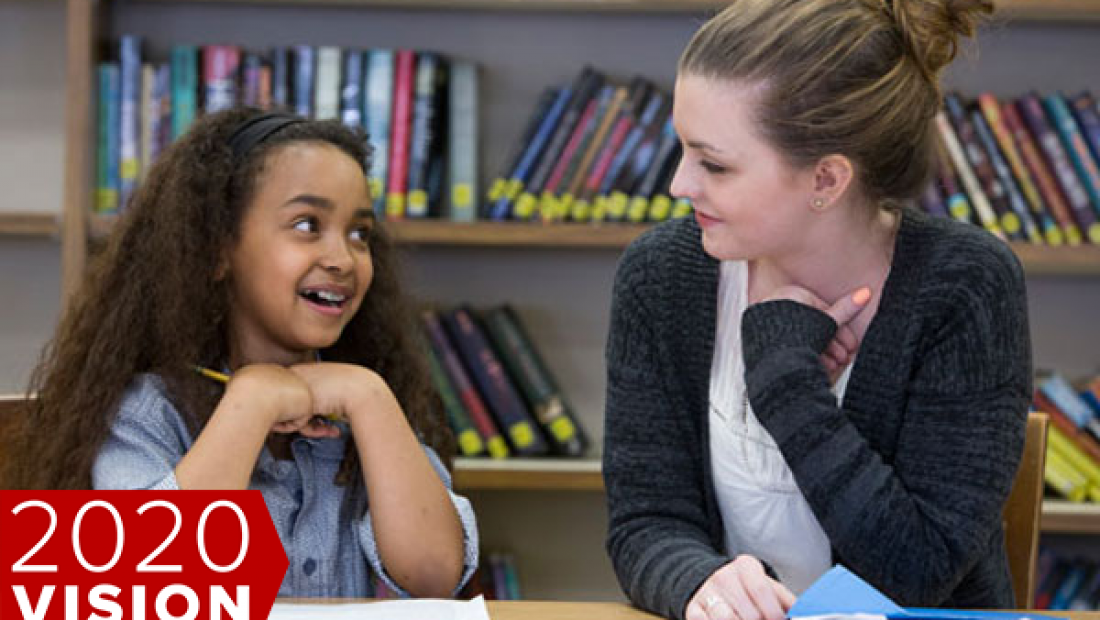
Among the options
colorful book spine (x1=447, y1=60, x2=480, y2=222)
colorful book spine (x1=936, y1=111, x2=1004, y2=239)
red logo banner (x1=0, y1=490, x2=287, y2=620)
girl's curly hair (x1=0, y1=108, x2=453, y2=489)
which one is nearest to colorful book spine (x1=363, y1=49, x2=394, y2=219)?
colorful book spine (x1=447, y1=60, x2=480, y2=222)

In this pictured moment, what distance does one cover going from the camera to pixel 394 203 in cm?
224

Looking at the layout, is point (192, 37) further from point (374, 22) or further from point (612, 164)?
point (612, 164)

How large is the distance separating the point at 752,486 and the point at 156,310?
605mm

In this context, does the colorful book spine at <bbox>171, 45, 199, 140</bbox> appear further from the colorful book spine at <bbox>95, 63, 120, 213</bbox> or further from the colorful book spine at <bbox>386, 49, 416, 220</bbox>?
the colorful book spine at <bbox>386, 49, 416, 220</bbox>

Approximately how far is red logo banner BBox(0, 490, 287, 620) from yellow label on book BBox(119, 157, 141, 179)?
1296 mm

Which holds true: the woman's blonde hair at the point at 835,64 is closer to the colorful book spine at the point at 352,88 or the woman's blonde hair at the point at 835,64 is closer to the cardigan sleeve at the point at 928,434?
the cardigan sleeve at the point at 928,434

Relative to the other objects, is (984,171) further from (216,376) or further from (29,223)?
(29,223)

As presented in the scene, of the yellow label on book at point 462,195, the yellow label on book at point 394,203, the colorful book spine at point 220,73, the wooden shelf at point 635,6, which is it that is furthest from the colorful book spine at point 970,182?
the colorful book spine at point 220,73

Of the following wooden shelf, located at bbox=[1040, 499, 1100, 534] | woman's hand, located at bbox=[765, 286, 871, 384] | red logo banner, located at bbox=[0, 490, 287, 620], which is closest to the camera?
red logo banner, located at bbox=[0, 490, 287, 620]

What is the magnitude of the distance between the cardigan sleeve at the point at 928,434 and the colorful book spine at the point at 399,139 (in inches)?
43.4

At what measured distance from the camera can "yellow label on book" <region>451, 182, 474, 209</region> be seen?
2.28m

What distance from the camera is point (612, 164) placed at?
225cm

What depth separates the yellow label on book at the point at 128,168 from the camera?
7.29 ft

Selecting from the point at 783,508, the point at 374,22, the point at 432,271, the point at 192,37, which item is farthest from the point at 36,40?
the point at 783,508
